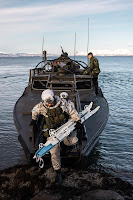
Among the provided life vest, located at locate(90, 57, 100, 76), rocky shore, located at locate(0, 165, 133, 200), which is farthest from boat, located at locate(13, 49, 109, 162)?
life vest, located at locate(90, 57, 100, 76)

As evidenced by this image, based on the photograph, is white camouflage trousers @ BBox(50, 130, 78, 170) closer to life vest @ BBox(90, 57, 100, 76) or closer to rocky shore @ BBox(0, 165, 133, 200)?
rocky shore @ BBox(0, 165, 133, 200)

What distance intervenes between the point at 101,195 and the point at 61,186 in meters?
0.85

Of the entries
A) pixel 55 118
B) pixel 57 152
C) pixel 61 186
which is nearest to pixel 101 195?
pixel 61 186

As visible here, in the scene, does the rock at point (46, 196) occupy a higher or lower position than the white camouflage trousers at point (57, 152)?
lower

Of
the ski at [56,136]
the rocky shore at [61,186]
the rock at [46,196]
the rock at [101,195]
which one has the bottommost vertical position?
the rocky shore at [61,186]

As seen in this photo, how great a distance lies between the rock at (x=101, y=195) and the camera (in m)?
3.97

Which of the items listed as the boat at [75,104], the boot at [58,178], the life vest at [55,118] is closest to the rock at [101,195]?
the boot at [58,178]

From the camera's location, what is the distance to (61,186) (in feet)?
14.8

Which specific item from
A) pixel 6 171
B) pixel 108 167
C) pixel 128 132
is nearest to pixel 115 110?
pixel 128 132

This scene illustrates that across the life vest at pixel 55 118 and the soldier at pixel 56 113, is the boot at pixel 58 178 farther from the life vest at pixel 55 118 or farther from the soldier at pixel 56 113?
the life vest at pixel 55 118

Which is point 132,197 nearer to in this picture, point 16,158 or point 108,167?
point 108,167

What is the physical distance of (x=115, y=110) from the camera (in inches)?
500

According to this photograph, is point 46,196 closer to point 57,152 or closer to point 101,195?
point 57,152

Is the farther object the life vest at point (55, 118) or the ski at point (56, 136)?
the life vest at point (55, 118)
